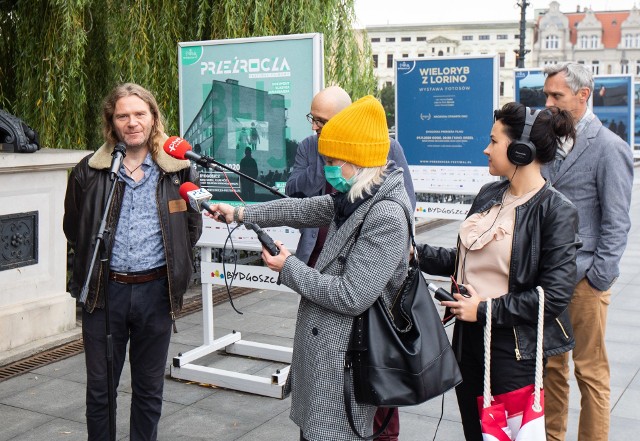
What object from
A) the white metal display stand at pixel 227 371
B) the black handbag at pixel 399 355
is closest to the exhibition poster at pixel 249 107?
the white metal display stand at pixel 227 371

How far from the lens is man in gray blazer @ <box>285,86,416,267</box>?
4.50m

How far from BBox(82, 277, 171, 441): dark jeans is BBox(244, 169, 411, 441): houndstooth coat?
113 centimetres

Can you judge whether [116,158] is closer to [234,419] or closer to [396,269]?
[396,269]

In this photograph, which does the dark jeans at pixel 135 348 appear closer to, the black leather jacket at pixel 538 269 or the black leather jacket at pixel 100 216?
the black leather jacket at pixel 100 216

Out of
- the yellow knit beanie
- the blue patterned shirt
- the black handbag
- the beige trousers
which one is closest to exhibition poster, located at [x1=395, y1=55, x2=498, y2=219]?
the beige trousers

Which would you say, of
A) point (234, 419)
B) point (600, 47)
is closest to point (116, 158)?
point (234, 419)

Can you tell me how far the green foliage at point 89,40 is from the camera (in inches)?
304

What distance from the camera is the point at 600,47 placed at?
10338cm

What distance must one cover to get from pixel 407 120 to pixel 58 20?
3926 mm

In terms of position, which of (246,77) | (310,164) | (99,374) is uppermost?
(246,77)

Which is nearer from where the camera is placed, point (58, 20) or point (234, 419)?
point (234, 419)

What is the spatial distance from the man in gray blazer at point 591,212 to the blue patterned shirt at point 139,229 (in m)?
1.87

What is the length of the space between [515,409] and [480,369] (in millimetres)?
214

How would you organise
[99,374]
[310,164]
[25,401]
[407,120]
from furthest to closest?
[407,120], [25,401], [310,164], [99,374]
